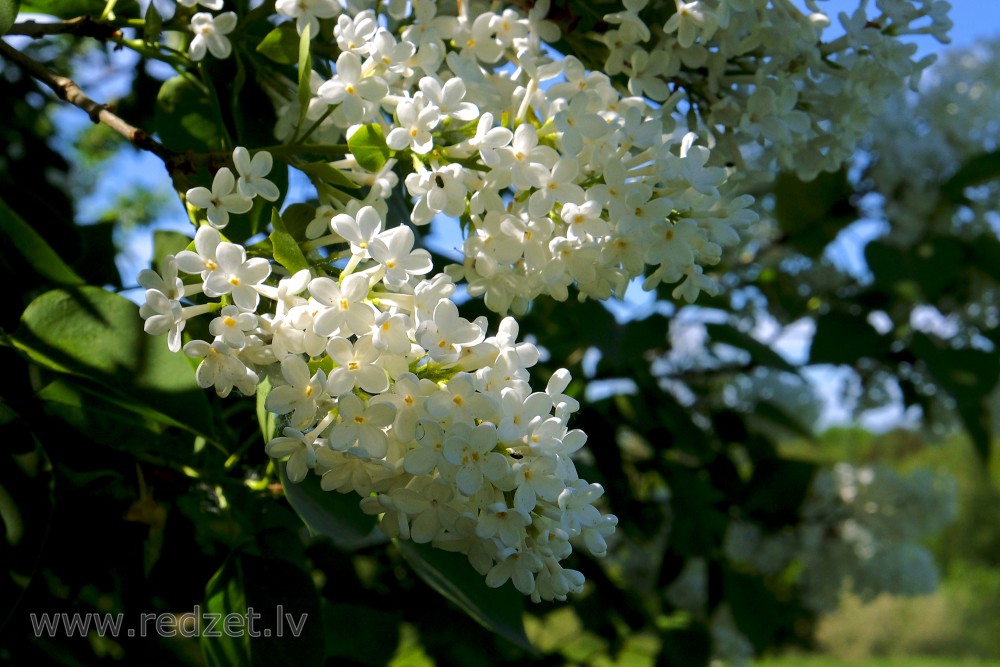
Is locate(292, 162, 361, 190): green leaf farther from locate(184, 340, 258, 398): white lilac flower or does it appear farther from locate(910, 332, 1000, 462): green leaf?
locate(910, 332, 1000, 462): green leaf

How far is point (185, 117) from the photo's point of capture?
0.72m

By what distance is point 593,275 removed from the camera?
0.55m

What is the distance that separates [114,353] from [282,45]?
0.79 ft

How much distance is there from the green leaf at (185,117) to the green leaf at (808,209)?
A: 1.14m

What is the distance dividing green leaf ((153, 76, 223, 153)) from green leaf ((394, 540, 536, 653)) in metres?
0.35

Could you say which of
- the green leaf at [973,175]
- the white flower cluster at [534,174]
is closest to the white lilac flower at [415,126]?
the white flower cluster at [534,174]

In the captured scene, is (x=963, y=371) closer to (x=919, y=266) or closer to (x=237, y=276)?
(x=919, y=266)

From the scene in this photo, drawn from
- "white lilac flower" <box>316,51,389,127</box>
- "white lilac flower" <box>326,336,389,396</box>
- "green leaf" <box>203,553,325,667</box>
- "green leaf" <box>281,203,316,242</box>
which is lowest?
"green leaf" <box>203,553,325,667</box>

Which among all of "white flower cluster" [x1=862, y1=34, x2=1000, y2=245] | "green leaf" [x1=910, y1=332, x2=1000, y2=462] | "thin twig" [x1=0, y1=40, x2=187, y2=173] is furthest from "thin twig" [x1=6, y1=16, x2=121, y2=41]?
"white flower cluster" [x1=862, y1=34, x2=1000, y2=245]

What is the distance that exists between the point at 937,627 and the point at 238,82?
10420mm

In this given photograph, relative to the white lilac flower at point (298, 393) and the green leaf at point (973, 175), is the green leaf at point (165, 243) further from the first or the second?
the green leaf at point (973, 175)

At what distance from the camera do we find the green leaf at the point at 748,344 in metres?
1.17

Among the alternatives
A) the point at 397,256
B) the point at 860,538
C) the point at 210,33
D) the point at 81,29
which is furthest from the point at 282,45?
the point at 860,538

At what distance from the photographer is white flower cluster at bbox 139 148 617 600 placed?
17.1 inches
